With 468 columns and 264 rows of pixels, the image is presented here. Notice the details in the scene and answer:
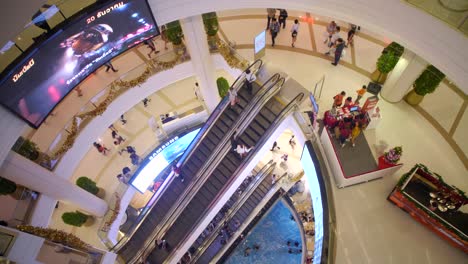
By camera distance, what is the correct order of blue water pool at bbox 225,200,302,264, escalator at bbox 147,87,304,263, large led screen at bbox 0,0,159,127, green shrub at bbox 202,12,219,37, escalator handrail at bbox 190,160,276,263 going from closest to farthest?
large led screen at bbox 0,0,159,127, escalator at bbox 147,87,304,263, green shrub at bbox 202,12,219,37, escalator handrail at bbox 190,160,276,263, blue water pool at bbox 225,200,302,264

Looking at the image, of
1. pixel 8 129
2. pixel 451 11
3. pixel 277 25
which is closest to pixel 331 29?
pixel 277 25

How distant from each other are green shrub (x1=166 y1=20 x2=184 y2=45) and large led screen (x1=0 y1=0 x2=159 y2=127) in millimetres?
1548

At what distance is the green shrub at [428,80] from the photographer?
992 cm

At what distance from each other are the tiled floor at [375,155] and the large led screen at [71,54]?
3813 mm

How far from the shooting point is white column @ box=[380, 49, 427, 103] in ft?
32.6

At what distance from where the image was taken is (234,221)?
17.2m

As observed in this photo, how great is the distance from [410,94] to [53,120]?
12459 millimetres

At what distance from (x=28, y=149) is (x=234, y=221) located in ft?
34.1

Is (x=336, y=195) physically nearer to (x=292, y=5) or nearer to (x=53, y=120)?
(x=292, y=5)

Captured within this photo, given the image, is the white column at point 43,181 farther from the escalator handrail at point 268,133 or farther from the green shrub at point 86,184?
the escalator handrail at point 268,133

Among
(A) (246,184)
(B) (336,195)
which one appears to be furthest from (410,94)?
(A) (246,184)

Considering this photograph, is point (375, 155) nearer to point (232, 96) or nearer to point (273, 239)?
point (232, 96)

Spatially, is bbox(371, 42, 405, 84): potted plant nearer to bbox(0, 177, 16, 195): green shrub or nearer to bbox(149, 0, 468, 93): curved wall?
bbox(149, 0, 468, 93): curved wall

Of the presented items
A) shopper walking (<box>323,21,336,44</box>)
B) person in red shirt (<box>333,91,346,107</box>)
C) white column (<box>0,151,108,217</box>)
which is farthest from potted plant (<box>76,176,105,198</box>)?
shopper walking (<box>323,21,336,44</box>)
